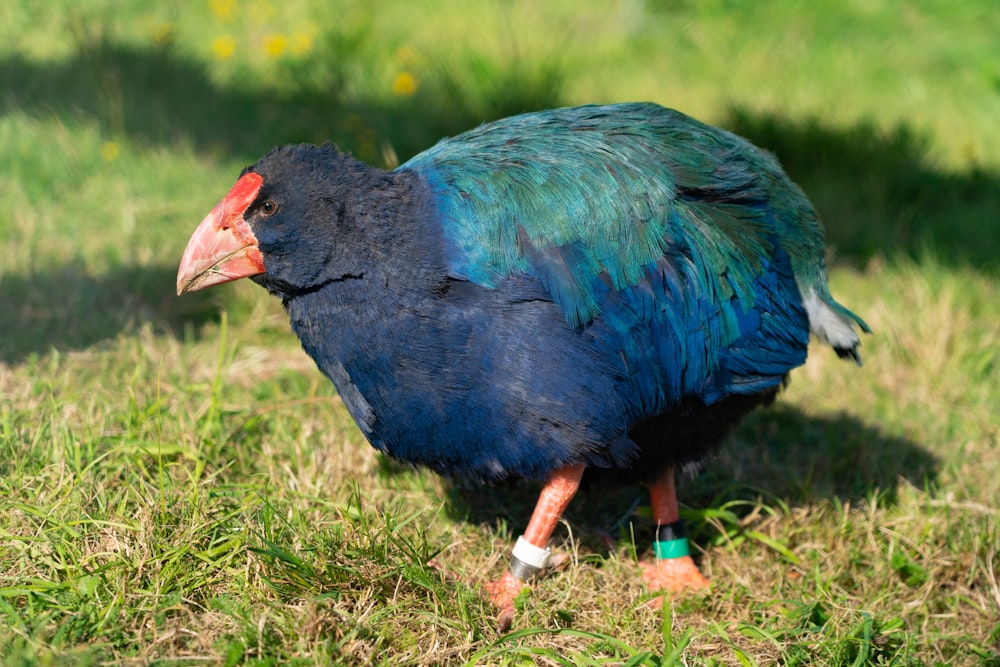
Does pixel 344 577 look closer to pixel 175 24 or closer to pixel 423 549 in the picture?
pixel 423 549

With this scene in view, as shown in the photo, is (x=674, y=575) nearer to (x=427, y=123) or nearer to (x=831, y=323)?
(x=831, y=323)

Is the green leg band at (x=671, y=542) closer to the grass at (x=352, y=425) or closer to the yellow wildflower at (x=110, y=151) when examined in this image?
the grass at (x=352, y=425)

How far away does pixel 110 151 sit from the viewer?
4352 mm

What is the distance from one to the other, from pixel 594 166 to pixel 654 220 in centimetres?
18

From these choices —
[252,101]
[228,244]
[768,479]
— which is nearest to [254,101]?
[252,101]

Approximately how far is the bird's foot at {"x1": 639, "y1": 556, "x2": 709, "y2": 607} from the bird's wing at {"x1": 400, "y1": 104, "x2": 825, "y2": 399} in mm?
543

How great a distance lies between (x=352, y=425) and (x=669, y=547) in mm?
949

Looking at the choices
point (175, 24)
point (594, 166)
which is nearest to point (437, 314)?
point (594, 166)

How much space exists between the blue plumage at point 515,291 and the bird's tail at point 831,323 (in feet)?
0.78

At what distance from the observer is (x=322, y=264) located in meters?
2.18

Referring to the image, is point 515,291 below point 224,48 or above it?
above

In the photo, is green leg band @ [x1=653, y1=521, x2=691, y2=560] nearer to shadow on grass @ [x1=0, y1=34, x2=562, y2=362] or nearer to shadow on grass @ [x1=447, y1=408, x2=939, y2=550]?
shadow on grass @ [x1=447, y1=408, x2=939, y2=550]

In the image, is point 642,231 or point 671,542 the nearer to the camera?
point 642,231

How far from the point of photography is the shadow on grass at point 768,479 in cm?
287
